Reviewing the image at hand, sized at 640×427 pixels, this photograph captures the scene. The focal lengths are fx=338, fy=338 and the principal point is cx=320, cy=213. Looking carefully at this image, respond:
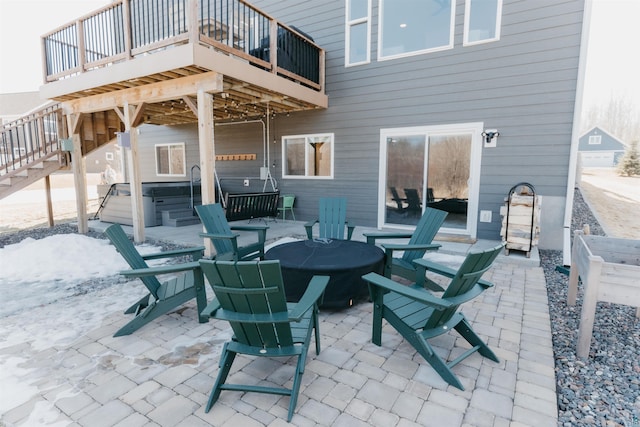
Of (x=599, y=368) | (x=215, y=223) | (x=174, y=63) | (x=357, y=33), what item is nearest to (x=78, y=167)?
(x=174, y=63)

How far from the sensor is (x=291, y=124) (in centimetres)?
779

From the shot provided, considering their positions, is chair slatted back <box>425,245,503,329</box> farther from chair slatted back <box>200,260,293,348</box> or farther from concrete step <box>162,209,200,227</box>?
concrete step <box>162,209,200,227</box>

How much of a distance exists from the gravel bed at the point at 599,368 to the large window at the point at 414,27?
461 centimetres

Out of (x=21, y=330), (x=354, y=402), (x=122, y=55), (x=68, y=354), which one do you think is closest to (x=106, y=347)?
(x=68, y=354)

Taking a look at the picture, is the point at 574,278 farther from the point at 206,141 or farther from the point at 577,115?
the point at 206,141

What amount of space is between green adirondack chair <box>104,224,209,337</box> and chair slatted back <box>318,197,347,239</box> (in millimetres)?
1930

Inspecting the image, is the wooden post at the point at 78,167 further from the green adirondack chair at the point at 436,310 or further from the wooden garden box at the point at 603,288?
the wooden garden box at the point at 603,288

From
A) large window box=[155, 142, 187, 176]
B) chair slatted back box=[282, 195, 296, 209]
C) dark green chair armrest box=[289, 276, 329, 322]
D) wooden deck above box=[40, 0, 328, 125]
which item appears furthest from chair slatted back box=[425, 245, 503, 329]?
large window box=[155, 142, 187, 176]

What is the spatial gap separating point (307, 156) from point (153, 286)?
5318mm

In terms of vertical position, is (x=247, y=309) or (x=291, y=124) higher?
(x=291, y=124)

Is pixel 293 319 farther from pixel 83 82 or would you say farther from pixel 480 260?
pixel 83 82

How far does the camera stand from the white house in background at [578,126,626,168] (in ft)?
105

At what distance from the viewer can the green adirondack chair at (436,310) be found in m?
2.07

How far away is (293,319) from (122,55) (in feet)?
17.5
